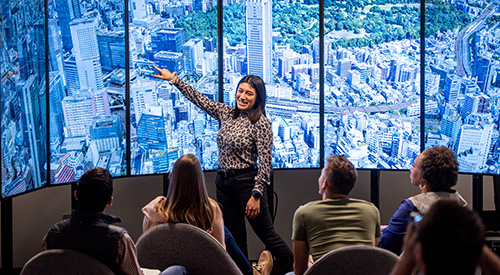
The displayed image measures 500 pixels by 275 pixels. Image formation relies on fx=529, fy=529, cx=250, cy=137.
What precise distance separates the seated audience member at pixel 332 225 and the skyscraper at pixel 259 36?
2.01 m

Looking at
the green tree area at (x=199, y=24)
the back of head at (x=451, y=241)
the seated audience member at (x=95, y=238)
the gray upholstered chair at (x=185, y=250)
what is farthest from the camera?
the green tree area at (x=199, y=24)

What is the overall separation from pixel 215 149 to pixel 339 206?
2030 mm

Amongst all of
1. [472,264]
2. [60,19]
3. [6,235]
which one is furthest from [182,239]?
[60,19]

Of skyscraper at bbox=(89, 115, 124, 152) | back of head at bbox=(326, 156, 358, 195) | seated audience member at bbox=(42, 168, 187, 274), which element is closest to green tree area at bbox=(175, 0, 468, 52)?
skyscraper at bbox=(89, 115, 124, 152)

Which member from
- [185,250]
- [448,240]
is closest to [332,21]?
[185,250]

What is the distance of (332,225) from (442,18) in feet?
8.07

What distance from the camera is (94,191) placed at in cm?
218

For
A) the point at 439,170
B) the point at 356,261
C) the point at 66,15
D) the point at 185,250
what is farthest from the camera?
the point at 66,15

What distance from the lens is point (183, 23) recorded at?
13.5 feet

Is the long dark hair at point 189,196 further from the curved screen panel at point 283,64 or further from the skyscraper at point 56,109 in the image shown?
the curved screen panel at point 283,64

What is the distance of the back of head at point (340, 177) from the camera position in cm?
243

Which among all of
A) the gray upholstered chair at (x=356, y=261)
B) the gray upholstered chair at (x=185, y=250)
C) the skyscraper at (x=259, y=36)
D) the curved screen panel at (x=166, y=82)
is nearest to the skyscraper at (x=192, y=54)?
the curved screen panel at (x=166, y=82)

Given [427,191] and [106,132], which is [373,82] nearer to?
[427,191]

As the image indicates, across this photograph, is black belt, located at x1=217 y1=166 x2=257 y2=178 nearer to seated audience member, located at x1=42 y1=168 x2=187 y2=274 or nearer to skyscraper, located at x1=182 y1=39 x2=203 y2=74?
skyscraper, located at x1=182 y1=39 x2=203 y2=74
